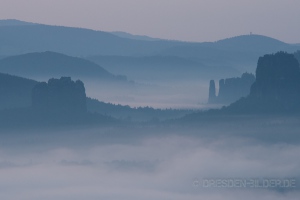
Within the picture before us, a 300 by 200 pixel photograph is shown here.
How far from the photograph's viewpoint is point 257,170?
186 meters

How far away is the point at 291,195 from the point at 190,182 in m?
42.6

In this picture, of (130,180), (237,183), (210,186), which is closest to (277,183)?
(237,183)

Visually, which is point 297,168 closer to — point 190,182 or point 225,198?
point 190,182

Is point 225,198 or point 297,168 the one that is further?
point 297,168

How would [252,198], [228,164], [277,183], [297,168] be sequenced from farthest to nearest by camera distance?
[228,164] → [297,168] → [277,183] → [252,198]

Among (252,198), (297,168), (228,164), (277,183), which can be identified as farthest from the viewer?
(228,164)

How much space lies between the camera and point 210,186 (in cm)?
18538

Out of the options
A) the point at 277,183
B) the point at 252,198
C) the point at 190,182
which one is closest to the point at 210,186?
the point at 190,182

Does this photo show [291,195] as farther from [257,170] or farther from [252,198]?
[257,170]

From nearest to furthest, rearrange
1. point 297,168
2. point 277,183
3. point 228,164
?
point 277,183
point 297,168
point 228,164

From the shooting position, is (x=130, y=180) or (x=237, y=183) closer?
(x=237, y=183)

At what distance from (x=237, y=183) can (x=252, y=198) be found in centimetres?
2538

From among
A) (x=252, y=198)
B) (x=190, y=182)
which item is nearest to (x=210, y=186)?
(x=190, y=182)

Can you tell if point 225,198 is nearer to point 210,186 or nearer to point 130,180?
point 210,186
